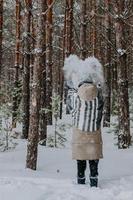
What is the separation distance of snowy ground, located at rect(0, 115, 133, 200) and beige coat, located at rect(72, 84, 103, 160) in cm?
51

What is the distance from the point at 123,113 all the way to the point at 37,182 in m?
4.74

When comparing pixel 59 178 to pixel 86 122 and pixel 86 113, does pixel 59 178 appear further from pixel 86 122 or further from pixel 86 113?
pixel 86 113

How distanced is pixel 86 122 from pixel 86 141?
32 cm

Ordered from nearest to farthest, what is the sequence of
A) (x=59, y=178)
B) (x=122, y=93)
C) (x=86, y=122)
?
(x=86, y=122)
(x=59, y=178)
(x=122, y=93)

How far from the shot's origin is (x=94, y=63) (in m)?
7.58

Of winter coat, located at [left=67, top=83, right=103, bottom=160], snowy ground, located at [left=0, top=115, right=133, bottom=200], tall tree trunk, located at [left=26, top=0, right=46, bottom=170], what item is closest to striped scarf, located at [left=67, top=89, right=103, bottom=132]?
winter coat, located at [left=67, top=83, right=103, bottom=160]

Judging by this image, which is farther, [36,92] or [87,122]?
[36,92]

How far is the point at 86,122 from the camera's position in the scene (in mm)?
7438

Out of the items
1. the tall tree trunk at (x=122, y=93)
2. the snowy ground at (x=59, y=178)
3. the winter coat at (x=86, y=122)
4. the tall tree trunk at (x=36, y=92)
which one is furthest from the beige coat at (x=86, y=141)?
the tall tree trunk at (x=122, y=93)

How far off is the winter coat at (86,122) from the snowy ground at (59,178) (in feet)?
1.88

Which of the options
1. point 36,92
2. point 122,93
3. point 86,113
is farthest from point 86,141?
point 122,93

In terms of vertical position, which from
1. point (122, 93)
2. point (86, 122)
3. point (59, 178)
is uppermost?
point (122, 93)

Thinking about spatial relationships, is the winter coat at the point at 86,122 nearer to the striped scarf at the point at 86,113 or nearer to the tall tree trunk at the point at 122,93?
the striped scarf at the point at 86,113

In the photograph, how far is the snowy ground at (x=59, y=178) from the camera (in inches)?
269
